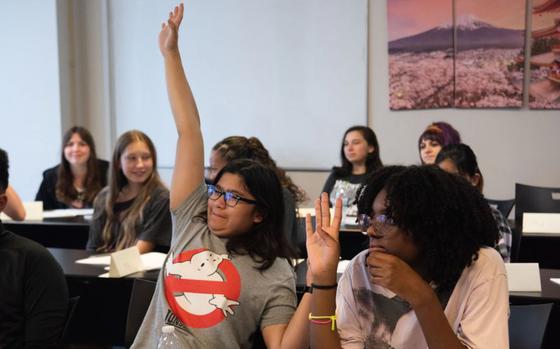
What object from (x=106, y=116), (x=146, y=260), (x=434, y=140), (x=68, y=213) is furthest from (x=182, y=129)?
(x=106, y=116)

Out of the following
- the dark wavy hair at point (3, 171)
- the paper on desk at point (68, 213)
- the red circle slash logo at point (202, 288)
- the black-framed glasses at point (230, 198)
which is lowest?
the paper on desk at point (68, 213)

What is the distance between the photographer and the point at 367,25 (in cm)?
505

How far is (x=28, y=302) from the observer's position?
5.71ft

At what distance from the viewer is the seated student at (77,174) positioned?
171 inches

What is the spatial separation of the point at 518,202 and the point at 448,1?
6.11 feet

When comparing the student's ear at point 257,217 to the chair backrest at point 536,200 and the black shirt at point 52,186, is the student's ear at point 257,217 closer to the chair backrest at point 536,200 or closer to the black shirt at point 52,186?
the chair backrest at point 536,200

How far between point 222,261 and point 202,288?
92mm

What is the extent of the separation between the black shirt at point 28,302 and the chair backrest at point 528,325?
1296 mm

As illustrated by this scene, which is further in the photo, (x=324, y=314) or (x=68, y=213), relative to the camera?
(x=68, y=213)

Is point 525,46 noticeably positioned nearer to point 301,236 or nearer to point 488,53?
point 488,53

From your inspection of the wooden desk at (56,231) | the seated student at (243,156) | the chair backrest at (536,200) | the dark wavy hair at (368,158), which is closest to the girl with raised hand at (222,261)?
the seated student at (243,156)

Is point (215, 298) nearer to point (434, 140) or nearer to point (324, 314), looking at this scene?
point (324, 314)

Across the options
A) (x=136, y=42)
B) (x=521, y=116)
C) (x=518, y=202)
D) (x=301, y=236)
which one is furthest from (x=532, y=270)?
(x=136, y=42)

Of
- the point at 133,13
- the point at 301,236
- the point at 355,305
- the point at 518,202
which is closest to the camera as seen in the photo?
the point at 355,305
